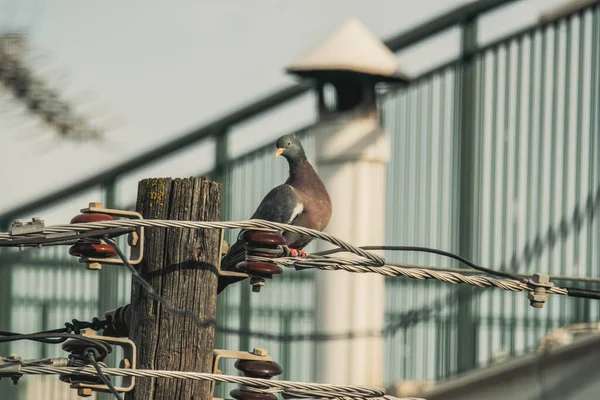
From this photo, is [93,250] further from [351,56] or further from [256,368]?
[351,56]

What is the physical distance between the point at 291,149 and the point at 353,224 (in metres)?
1.67

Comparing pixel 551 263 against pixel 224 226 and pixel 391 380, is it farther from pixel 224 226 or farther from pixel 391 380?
pixel 224 226

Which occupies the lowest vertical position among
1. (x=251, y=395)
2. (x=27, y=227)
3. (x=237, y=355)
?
(x=251, y=395)

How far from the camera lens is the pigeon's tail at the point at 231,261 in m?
4.83

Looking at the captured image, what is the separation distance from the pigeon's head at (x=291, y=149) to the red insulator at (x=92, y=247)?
2.24 m

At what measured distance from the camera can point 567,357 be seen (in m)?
8.13

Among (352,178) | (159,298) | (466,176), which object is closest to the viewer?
(159,298)

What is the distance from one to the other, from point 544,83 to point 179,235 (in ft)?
14.8

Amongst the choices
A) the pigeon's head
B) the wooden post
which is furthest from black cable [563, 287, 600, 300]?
the pigeon's head

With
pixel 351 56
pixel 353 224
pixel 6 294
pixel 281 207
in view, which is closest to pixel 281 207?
pixel 281 207

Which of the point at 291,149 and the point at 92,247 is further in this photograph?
the point at 291,149

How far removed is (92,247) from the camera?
4.58 m

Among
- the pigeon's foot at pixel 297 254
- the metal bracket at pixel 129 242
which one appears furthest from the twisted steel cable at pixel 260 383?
the pigeon's foot at pixel 297 254

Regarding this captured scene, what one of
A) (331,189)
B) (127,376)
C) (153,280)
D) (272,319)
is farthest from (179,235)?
(272,319)
